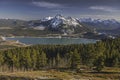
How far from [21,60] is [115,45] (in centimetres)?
5780

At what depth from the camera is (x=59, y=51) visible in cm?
18050

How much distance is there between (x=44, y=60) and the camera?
482 ft

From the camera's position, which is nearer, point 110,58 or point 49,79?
point 49,79

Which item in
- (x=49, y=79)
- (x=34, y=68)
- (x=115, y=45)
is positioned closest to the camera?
(x=49, y=79)

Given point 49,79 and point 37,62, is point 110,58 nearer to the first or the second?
point 37,62

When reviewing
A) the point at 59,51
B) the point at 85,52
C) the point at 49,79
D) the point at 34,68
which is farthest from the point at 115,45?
the point at 49,79

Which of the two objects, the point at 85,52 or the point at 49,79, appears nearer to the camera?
the point at 49,79

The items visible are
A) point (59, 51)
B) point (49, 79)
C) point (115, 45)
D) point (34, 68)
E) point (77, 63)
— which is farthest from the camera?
point (59, 51)

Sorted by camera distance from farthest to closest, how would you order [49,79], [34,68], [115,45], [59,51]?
[59,51]
[115,45]
[34,68]
[49,79]

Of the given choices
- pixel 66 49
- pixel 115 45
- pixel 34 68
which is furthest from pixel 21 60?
pixel 115 45

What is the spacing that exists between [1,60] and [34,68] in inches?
712

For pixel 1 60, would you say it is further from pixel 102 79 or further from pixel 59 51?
pixel 102 79

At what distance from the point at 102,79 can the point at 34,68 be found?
55545 millimetres

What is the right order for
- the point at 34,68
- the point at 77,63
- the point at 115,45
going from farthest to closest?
the point at 115,45 < the point at 34,68 < the point at 77,63
